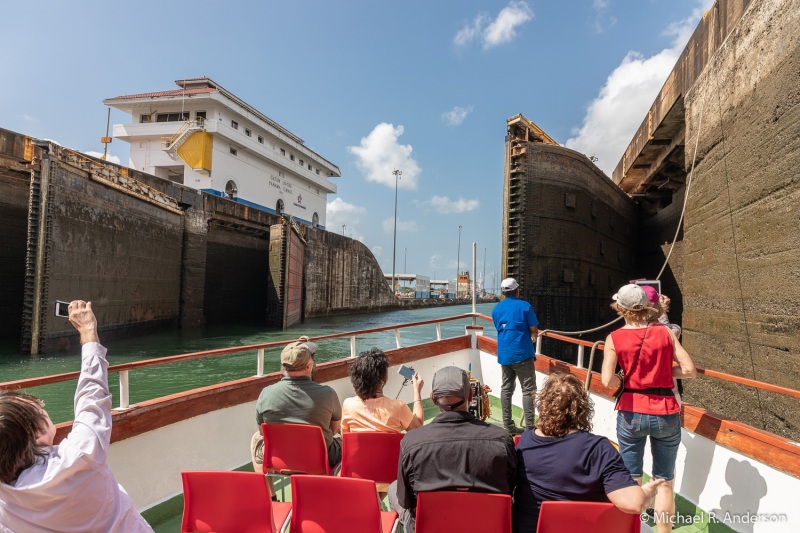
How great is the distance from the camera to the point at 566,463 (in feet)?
6.06

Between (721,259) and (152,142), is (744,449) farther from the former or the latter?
(152,142)

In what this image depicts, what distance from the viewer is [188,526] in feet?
6.86

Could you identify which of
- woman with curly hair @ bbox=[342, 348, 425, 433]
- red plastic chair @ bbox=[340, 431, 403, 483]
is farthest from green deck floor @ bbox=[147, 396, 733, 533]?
woman with curly hair @ bbox=[342, 348, 425, 433]

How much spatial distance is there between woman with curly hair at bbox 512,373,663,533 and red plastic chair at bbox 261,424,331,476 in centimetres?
126

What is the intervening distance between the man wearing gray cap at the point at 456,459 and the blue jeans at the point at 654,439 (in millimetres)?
1207

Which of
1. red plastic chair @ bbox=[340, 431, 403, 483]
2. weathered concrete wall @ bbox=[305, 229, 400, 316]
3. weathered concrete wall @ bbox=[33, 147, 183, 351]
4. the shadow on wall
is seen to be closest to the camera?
red plastic chair @ bbox=[340, 431, 403, 483]

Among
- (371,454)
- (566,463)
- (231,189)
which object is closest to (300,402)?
(371,454)

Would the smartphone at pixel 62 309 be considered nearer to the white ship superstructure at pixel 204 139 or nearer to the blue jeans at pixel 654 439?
the blue jeans at pixel 654 439

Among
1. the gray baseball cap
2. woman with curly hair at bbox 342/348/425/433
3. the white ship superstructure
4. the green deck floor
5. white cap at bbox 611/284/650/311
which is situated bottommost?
the green deck floor

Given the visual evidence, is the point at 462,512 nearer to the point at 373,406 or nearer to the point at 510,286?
the point at 373,406

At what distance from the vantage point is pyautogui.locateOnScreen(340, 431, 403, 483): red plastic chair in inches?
100

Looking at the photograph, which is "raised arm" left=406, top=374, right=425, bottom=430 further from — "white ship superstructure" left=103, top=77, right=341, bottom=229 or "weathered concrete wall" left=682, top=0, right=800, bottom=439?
"white ship superstructure" left=103, top=77, right=341, bottom=229

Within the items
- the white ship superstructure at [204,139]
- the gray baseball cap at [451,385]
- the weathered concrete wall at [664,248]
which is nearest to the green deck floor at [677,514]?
the gray baseball cap at [451,385]

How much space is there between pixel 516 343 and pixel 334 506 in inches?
117
